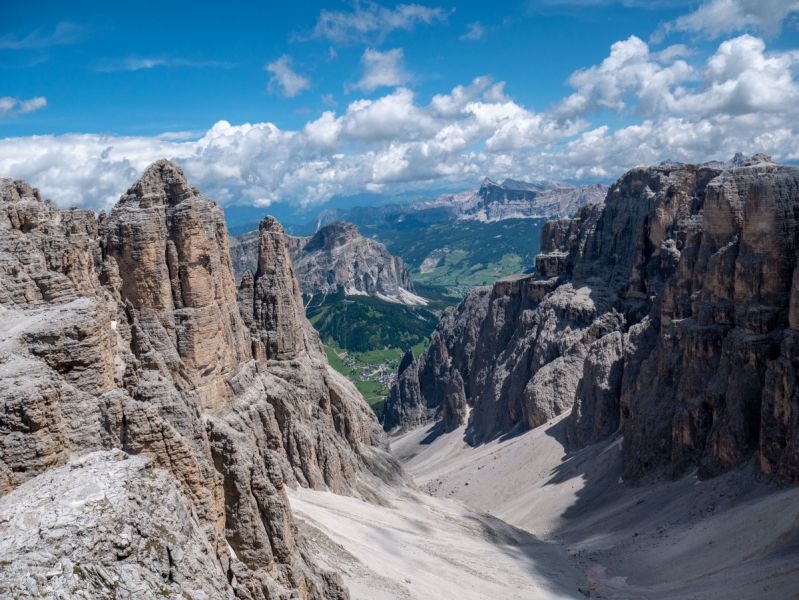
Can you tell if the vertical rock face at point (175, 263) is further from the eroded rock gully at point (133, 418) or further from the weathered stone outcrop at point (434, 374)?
the weathered stone outcrop at point (434, 374)

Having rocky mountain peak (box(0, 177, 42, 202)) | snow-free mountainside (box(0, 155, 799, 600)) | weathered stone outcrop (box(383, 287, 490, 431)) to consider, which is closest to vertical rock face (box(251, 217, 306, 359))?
snow-free mountainside (box(0, 155, 799, 600))

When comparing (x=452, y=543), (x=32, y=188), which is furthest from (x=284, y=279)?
(x=452, y=543)

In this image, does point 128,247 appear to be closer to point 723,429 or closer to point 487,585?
point 487,585

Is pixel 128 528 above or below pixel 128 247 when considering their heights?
below

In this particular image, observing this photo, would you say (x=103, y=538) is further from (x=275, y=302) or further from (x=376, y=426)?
(x=376, y=426)

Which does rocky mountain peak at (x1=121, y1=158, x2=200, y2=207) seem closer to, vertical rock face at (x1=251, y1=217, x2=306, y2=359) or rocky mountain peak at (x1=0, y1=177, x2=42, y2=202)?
rocky mountain peak at (x1=0, y1=177, x2=42, y2=202)

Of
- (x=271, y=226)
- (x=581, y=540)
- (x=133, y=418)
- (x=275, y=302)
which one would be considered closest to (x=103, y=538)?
(x=133, y=418)
